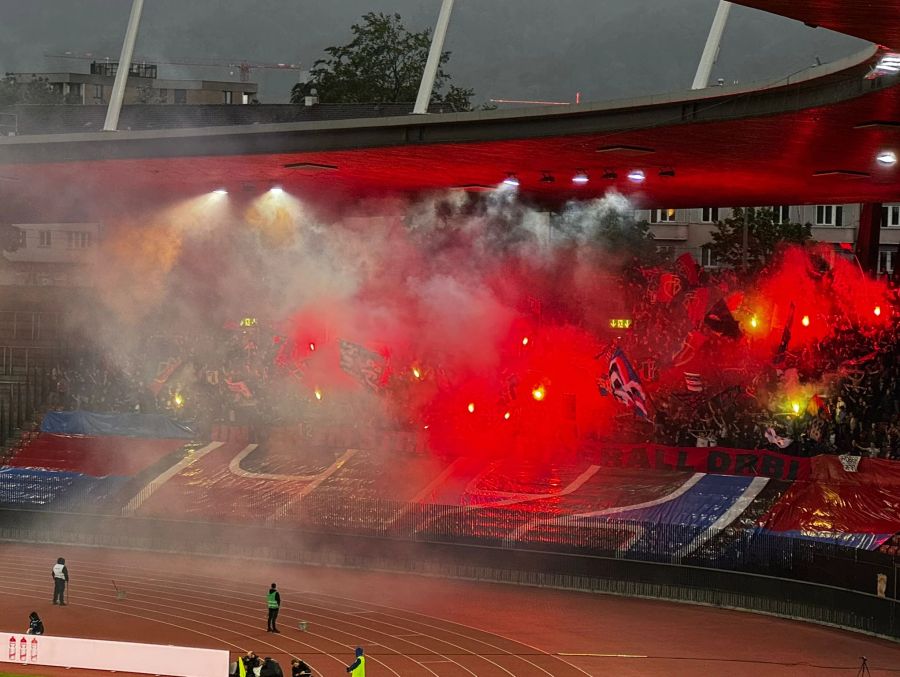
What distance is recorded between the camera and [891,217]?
66.9m

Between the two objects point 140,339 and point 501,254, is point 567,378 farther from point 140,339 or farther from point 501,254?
point 140,339

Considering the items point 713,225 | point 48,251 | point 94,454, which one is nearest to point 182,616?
point 94,454

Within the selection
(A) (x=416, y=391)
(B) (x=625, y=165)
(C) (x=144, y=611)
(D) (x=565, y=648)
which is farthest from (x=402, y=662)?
(A) (x=416, y=391)

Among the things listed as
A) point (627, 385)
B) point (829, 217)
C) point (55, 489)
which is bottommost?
point (55, 489)

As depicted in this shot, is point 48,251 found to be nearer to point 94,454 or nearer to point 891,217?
point 94,454

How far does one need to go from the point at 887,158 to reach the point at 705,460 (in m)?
8.99

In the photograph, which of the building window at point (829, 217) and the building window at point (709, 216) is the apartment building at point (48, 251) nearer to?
the building window at point (709, 216)

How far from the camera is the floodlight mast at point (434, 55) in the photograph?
3058 cm

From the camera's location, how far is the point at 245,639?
2705 cm

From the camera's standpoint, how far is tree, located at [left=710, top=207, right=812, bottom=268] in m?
62.0

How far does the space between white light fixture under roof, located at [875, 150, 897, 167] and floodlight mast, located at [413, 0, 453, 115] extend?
9825mm

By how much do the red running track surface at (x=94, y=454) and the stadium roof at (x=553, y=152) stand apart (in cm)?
752

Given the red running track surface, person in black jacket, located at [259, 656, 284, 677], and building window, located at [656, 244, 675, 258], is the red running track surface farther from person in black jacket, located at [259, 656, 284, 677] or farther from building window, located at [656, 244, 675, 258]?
building window, located at [656, 244, 675, 258]

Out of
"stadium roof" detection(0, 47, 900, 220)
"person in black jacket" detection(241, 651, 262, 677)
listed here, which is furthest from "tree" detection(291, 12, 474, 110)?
"person in black jacket" detection(241, 651, 262, 677)
